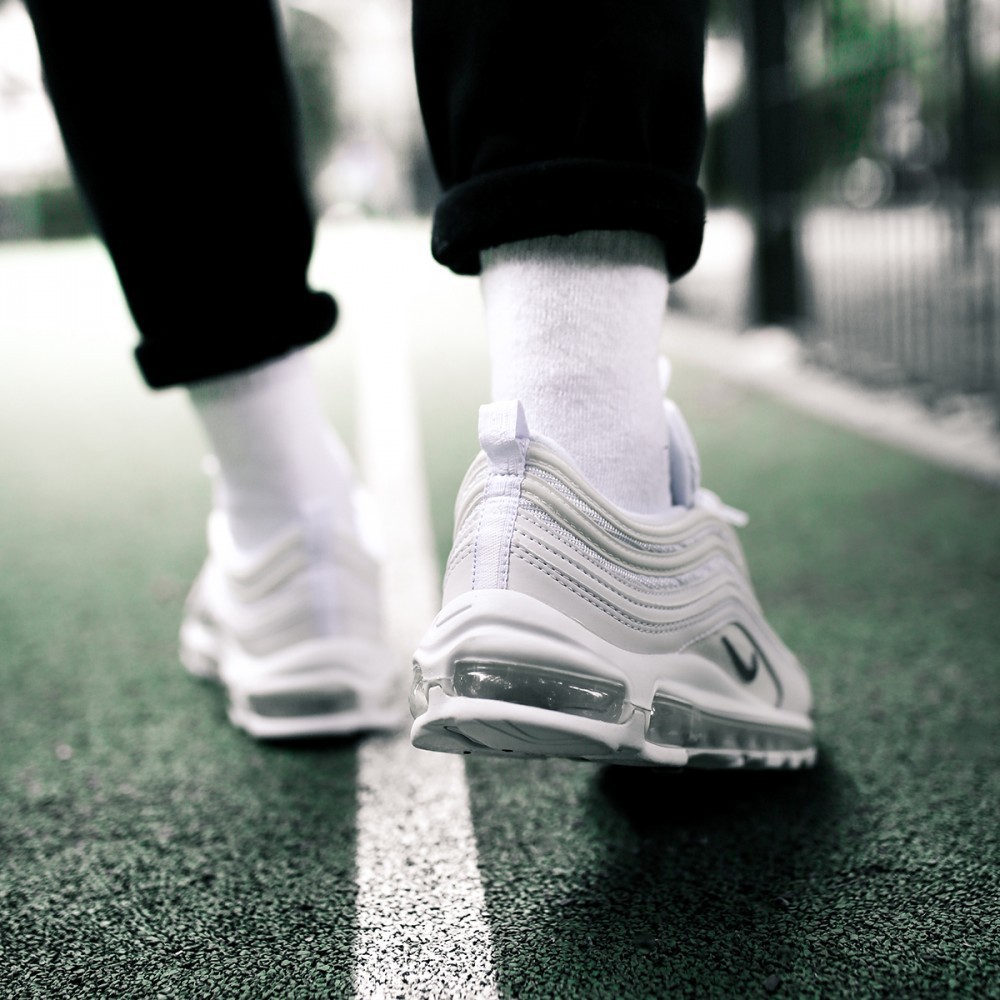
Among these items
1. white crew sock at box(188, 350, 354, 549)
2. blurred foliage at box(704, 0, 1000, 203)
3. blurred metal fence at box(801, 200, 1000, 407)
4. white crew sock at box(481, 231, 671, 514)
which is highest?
white crew sock at box(481, 231, 671, 514)

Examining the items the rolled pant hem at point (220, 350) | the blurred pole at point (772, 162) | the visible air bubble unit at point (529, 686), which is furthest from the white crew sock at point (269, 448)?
the blurred pole at point (772, 162)

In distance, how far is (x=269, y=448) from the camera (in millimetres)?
1044

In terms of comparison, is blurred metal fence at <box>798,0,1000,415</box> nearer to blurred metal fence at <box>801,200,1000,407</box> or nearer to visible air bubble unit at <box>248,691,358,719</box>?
blurred metal fence at <box>801,200,1000,407</box>

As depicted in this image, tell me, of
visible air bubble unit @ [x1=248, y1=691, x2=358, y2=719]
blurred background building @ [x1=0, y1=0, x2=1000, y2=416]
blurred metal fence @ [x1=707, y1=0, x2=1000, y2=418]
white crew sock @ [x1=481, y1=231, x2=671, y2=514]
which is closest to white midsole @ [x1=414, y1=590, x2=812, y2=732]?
white crew sock @ [x1=481, y1=231, x2=671, y2=514]

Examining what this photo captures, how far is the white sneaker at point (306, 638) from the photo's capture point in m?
1.02

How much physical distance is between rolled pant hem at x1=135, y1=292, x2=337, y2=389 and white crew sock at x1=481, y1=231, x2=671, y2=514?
0.99 feet

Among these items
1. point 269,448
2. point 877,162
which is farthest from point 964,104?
point 269,448

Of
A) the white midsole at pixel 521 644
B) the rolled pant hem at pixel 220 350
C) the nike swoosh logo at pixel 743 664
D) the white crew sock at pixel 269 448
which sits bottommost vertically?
the nike swoosh logo at pixel 743 664

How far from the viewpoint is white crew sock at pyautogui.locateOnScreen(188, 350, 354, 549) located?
1018 mm

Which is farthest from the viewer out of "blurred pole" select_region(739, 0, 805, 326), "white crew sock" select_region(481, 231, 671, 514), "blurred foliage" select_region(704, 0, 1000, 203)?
"blurred pole" select_region(739, 0, 805, 326)

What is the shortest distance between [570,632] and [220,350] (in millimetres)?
496

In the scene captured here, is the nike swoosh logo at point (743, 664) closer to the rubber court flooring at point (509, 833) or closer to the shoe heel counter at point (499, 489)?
the rubber court flooring at point (509, 833)

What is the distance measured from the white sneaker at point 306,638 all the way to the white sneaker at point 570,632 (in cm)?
36

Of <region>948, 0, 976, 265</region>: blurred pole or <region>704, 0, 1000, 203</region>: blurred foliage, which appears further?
<region>704, 0, 1000, 203</region>: blurred foliage
